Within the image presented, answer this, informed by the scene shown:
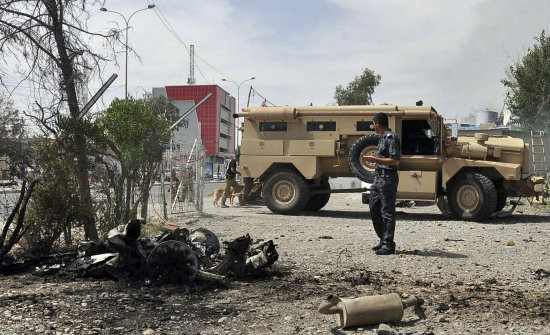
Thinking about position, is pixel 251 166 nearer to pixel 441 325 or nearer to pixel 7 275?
pixel 7 275

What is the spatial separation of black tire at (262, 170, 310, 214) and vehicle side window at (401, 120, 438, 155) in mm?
2461

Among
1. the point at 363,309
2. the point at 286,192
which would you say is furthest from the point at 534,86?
the point at 363,309

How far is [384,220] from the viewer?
6.71m

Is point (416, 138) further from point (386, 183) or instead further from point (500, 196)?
point (386, 183)

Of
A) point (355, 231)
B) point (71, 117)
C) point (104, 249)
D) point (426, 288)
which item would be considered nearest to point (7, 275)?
point (104, 249)

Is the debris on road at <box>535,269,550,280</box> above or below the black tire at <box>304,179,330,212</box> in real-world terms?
below

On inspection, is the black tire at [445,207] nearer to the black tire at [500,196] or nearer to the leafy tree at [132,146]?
the black tire at [500,196]

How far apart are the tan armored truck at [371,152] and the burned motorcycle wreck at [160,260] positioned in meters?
6.69

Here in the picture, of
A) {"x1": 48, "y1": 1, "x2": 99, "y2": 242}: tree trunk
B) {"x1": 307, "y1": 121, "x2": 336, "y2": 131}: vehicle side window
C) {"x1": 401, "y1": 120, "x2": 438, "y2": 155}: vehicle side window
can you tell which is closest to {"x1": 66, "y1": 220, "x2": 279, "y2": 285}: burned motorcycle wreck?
{"x1": 48, "y1": 1, "x2": 99, "y2": 242}: tree trunk

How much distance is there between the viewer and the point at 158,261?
482cm

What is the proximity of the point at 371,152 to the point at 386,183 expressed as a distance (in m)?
5.11

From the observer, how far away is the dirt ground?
12.2ft

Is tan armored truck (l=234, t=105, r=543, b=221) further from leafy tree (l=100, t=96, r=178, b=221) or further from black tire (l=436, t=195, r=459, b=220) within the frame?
leafy tree (l=100, t=96, r=178, b=221)

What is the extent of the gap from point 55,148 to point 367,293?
13.5 ft
